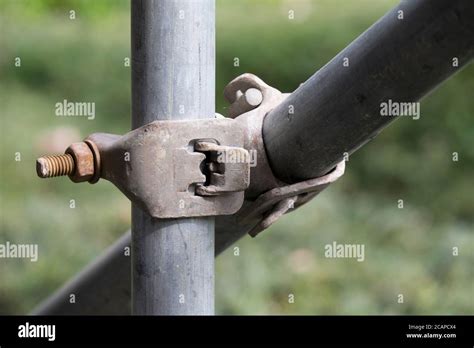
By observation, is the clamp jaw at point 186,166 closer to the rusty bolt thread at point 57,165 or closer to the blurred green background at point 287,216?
the rusty bolt thread at point 57,165

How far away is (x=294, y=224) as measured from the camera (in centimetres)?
306

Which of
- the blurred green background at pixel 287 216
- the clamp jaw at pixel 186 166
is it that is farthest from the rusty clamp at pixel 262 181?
the blurred green background at pixel 287 216

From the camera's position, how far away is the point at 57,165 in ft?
3.01

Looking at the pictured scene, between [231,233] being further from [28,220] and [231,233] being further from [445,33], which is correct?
[28,220]

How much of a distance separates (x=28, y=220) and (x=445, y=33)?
2.57 metres

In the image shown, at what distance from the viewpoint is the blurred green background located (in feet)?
9.25

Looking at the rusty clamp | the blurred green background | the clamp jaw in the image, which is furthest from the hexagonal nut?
the blurred green background

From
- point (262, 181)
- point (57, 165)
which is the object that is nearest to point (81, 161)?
point (57, 165)

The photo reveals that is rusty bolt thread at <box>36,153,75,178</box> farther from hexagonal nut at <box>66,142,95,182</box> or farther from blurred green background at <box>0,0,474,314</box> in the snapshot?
blurred green background at <box>0,0,474,314</box>

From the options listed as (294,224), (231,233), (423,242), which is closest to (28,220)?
(294,224)

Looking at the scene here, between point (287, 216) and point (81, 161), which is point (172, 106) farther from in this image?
point (287, 216)

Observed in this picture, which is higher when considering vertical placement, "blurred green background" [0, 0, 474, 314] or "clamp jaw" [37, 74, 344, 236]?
"blurred green background" [0, 0, 474, 314]

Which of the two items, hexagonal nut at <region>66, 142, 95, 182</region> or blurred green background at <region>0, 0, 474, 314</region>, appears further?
blurred green background at <region>0, 0, 474, 314</region>

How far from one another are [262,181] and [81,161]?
17 centimetres
